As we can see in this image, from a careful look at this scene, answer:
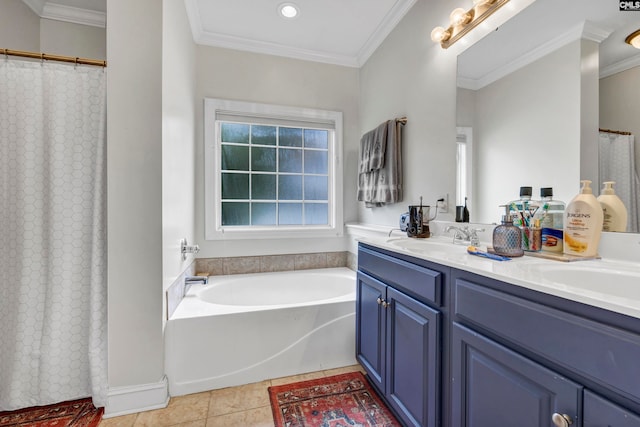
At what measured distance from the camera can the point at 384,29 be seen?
2246 mm

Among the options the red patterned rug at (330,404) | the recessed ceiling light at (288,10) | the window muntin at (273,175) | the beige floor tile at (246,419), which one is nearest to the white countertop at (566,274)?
the red patterned rug at (330,404)

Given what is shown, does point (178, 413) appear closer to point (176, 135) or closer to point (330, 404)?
point (330, 404)

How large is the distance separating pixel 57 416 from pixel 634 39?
2935mm

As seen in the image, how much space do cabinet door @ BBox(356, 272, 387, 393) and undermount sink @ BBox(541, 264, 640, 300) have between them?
696mm

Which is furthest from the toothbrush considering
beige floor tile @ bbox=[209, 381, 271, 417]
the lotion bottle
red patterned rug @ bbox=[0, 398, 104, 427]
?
red patterned rug @ bbox=[0, 398, 104, 427]

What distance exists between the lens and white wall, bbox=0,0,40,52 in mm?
1713

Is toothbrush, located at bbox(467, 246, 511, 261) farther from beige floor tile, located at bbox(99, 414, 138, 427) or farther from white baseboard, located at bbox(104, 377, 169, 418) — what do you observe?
beige floor tile, located at bbox(99, 414, 138, 427)

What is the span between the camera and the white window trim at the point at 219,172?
2447mm

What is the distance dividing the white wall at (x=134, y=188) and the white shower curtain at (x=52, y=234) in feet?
0.29

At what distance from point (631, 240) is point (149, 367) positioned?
7.14 ft

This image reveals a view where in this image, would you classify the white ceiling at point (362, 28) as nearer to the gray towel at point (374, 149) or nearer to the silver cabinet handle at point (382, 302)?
the gray towel at point (374, 149)

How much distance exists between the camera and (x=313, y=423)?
1.38 metres

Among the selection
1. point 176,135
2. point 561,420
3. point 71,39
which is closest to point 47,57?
point 176,135

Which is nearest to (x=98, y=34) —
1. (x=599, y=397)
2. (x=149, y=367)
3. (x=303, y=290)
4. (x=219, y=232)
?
(x=219, y=232)
